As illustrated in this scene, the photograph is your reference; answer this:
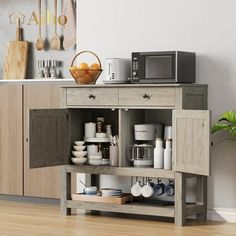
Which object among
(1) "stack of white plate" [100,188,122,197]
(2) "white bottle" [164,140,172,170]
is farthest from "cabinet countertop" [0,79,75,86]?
(2) "white bottle" [164,140,172,170]

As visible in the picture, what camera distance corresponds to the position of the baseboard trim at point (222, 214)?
6.21 metres

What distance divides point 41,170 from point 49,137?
91 cm

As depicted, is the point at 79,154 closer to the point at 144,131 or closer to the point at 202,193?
the point at 144,131

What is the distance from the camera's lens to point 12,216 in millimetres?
6500

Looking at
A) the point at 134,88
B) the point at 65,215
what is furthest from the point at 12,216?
the point at 134,88

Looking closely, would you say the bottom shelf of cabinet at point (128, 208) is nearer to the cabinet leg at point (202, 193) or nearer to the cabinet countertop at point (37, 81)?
the cabinet leg at point (202, 193)

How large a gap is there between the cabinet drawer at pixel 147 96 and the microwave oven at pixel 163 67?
117 mm

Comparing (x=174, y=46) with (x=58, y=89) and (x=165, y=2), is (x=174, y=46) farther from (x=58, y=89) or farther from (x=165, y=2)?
(x=58, y=89)

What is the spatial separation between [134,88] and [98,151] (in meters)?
0.70

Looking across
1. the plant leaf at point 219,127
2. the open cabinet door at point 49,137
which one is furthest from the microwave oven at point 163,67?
the open cabinet door at point 49,137

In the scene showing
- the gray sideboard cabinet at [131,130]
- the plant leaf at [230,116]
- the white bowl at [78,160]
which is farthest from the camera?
the white bowl at [78,160]

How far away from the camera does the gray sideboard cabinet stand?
229 inches

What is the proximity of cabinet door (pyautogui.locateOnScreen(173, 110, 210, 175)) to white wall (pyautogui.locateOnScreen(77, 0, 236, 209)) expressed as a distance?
490mm

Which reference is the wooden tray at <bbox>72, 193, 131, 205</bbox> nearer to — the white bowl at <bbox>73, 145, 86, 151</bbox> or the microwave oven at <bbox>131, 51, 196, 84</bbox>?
the white bowl at <bbox>73, 145, 86, 151</bbox>
